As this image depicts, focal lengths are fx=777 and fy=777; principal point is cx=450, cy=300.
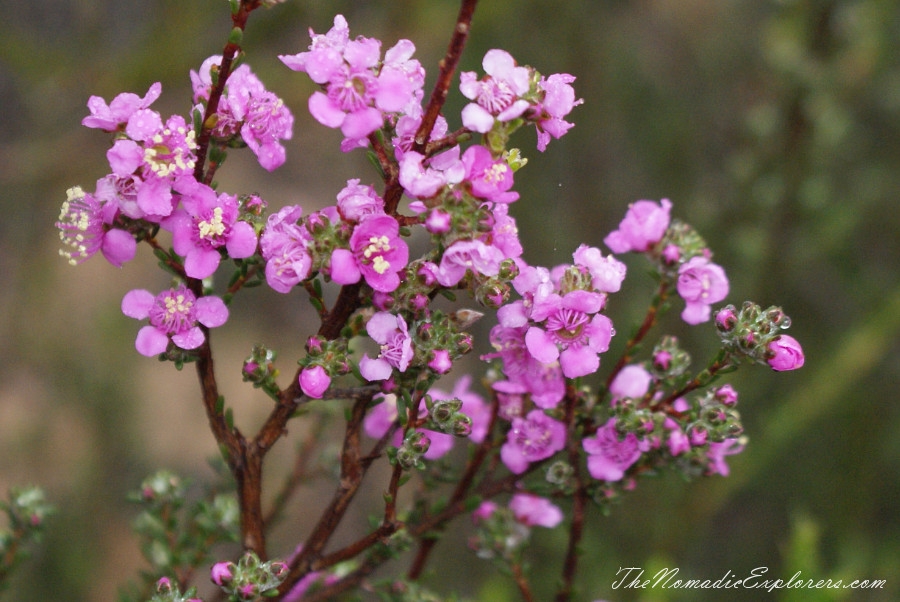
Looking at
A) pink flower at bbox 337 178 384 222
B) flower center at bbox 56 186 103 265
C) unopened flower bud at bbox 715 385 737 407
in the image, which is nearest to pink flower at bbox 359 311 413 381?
pink flower at bbox 337 178 384 222

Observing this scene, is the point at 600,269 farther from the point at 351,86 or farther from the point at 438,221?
the point at 351,86

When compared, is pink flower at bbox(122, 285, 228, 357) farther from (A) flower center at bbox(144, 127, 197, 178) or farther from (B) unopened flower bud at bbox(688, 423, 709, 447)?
(B) unopened flower bud at bbox(688, 423, 709, 447)

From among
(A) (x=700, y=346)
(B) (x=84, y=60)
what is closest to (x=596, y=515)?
(A) (x=700, y=346)

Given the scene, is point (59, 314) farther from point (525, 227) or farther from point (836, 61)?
point (836, 61)

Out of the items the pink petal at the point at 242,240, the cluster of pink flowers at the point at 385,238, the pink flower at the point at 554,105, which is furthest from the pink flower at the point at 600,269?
the pink petal at the point at 242,240

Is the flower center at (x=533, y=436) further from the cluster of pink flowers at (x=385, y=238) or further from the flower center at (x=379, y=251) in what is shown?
the flower center at (x=379, y=251)

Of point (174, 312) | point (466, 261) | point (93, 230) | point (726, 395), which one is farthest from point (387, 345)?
point (726, 395)

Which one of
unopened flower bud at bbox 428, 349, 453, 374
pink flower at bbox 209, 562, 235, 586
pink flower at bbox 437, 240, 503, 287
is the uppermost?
pink flower at bbox 437, 240, 503, 287

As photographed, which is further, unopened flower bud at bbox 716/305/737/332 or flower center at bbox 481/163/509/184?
unopened flower bud at bbox 716/305/737/332
